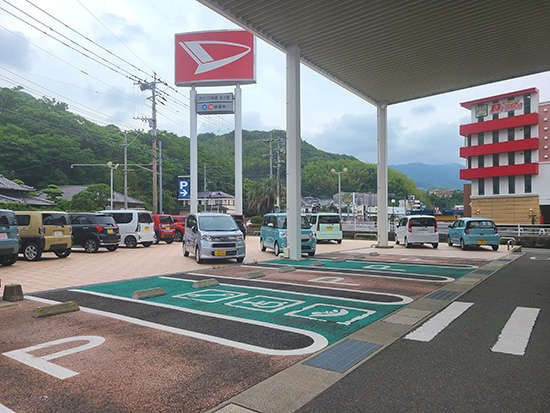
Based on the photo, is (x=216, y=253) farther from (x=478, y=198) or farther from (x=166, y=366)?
(x=478, y=198)

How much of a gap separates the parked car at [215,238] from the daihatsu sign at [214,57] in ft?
76.3

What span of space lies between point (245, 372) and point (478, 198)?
4730cm

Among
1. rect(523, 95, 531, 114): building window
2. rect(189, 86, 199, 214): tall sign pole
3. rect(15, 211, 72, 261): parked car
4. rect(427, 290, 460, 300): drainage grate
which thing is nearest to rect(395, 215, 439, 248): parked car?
rect(427, 290, 460, 300): drainage grate

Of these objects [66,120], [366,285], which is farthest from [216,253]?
[66,120]

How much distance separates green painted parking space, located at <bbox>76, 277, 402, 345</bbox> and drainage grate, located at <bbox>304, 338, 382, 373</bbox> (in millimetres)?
215

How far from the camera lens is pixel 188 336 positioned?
167 inches

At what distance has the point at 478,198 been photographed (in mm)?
43938

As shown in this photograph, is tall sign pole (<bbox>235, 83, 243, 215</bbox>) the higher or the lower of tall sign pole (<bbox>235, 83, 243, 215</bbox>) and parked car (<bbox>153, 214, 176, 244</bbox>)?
the higher

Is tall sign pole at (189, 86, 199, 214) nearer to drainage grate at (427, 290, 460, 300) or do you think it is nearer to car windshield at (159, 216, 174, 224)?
car windshield at (159, 216, 174, 224)

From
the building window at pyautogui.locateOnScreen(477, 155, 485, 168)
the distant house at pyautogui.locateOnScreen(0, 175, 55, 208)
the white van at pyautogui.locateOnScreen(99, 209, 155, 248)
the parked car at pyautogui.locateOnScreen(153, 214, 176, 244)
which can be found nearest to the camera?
the white van at pyautogui.locateOnScreen(99, 209, 155, 248)

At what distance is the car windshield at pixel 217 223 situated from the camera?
11.9 m

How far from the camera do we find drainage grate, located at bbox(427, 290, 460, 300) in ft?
20.8

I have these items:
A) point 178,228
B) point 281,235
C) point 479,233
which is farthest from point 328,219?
point 178,228

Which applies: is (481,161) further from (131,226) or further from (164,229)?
(131,226)
